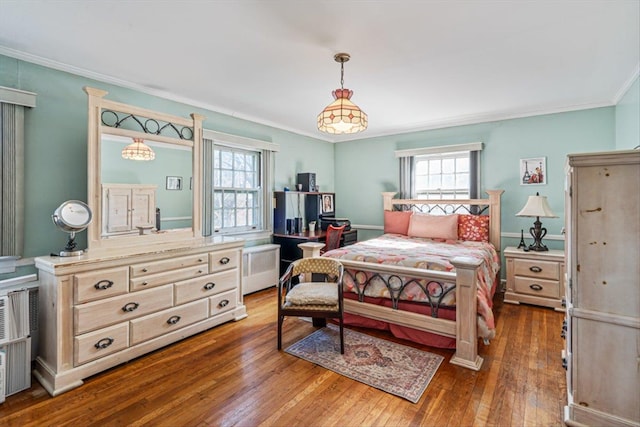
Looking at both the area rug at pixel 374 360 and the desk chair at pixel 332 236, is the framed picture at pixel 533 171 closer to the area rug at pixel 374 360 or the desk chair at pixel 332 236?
the desk chair at pixel 332 236

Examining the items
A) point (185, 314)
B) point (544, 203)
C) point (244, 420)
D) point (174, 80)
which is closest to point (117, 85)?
point (174, 80)

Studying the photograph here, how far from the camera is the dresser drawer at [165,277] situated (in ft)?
8.55

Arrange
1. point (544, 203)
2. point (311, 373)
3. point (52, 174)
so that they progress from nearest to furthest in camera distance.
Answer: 1. point (311, 373)
2. point (52, 174)
3. point (544, 203)

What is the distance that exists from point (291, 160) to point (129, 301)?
11.3 ft

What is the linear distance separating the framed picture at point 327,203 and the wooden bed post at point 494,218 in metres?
2.59

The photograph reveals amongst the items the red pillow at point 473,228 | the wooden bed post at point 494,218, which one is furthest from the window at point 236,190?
the wooden bed post at point 494,218

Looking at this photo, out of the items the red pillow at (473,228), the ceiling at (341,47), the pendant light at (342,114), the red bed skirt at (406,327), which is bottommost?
the red bed skirt at (406,327)

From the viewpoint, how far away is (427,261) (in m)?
2.94

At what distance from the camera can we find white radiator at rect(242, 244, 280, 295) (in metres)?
4.35

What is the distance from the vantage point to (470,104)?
159 inches

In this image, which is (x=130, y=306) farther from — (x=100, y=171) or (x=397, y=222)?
(x=397, y=222)

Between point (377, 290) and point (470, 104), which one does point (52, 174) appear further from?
point (470, 104)

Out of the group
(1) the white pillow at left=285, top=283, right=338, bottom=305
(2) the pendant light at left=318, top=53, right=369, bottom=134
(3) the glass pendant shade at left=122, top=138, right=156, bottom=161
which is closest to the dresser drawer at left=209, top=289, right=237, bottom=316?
(1) the white pillow at left=285, top=283, right=338, bottom=305

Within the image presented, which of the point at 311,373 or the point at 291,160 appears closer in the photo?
the point at 311,373
